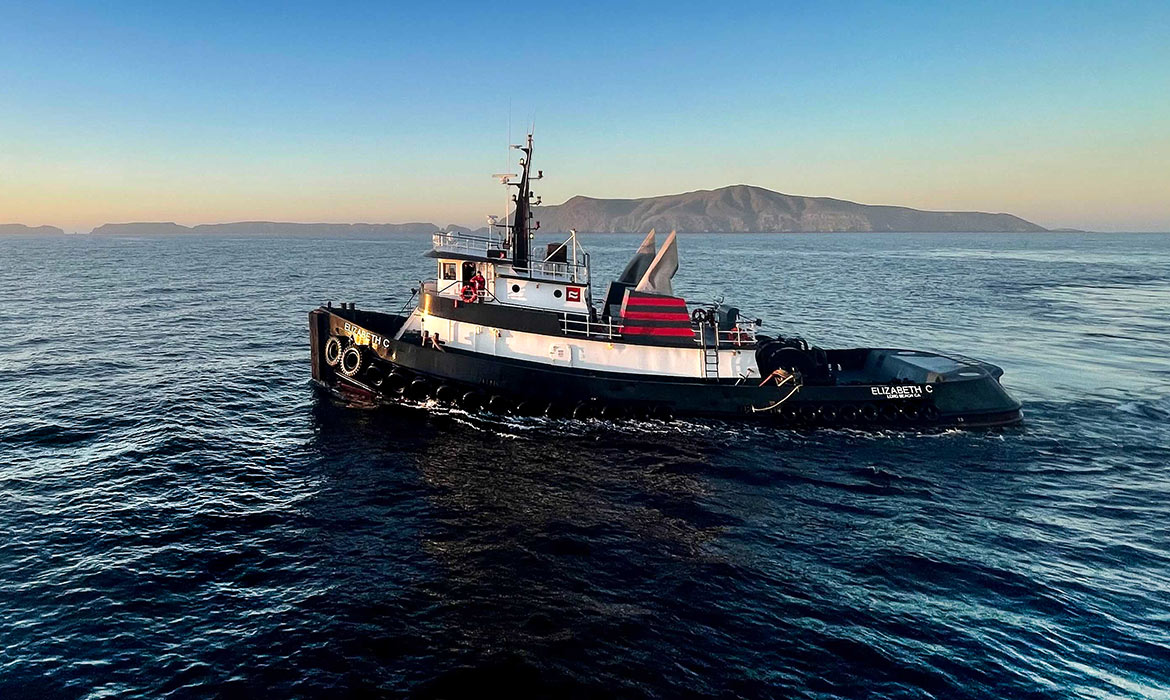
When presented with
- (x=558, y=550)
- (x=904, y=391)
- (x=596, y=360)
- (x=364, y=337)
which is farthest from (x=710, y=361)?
(x=364, y=337)

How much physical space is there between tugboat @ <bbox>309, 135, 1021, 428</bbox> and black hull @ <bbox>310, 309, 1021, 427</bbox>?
43 mm

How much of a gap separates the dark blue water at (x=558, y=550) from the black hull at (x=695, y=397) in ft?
2.93

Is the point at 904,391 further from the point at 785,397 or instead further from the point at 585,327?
the point at 585,327

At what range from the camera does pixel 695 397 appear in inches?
883

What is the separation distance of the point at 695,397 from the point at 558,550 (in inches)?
404

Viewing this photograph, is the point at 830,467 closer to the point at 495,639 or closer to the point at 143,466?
the point at 495,639

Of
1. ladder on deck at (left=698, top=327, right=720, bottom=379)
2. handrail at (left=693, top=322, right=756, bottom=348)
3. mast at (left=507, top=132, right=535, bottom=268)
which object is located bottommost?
ladder on deck at (left=698, top=327, right=720, bottom=379)

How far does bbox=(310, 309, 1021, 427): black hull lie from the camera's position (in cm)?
2227

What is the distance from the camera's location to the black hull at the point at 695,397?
22.3 m

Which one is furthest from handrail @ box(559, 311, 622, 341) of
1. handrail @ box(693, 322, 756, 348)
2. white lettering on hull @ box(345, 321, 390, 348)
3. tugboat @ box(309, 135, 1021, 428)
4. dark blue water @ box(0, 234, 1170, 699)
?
white lettering on hull @ box(345, 321, 390, 348)

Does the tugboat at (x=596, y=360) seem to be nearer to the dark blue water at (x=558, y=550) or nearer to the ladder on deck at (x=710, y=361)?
the ladder on deck at (x=710, y=361)

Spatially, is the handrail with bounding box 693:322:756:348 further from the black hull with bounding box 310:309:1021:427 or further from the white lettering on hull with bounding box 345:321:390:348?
the white lettering on hull with bounding box 345:321:390:348

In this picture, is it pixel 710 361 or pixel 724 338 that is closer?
pixel 710 361

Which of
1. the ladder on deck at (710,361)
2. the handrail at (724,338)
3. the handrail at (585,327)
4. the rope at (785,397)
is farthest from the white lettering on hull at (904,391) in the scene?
the handrail at (585,327)
